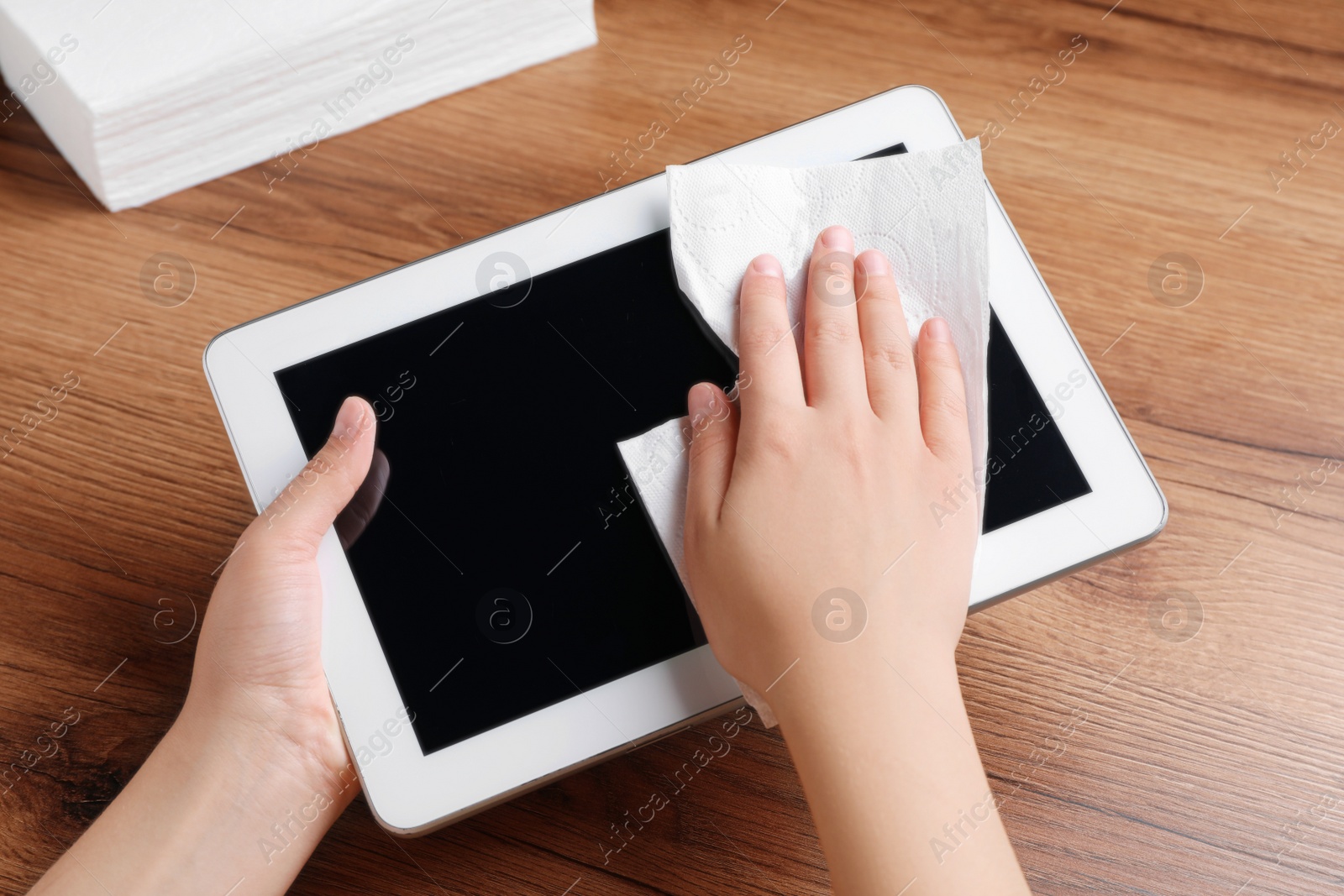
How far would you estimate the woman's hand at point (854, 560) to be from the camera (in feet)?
1.22

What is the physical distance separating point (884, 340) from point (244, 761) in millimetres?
392

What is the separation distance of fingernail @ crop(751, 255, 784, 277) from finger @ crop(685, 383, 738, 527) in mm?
60

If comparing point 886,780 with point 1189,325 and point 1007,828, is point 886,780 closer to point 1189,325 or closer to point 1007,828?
point 1007,828

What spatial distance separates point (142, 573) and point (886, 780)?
0.43 metres

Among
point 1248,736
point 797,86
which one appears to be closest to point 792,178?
point 797,86

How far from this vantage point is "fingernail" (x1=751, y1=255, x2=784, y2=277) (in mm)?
415

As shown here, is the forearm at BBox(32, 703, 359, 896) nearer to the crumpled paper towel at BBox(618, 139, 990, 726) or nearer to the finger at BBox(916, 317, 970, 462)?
the crumpled paper towel at BBox(618, 139, 990, 726)

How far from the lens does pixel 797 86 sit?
23.3 inches

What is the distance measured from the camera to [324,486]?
16.1 inches

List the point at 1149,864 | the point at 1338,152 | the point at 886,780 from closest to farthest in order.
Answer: the point at 886,780
the point at 1149,864
the point at 1338,152

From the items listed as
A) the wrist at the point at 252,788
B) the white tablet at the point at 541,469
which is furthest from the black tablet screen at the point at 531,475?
the wrist at the point at 252,788

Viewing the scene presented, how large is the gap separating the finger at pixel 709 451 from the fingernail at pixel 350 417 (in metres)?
0.16

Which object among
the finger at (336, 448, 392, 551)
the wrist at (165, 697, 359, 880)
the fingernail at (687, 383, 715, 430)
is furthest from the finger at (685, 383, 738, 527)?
the wrist at (165, 697, 359, 880)

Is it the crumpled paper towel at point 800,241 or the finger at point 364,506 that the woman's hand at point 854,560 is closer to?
the crumpled paper towel at point 800,241
